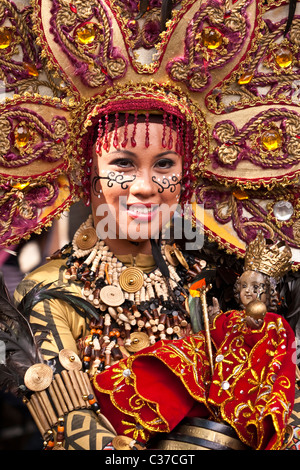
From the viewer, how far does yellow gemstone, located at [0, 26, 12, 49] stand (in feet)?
A: 11.3

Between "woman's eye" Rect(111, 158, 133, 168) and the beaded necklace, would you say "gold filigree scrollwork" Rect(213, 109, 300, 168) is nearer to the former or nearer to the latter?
"woman's eye" Rect(111, 158, 133, 168)

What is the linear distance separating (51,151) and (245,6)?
3.72ft

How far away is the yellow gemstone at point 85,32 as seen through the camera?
3.35 meters

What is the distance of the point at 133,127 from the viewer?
3.33 meters

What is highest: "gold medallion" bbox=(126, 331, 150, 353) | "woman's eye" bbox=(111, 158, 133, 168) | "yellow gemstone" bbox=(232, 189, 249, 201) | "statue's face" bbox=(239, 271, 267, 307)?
"woman's eye" bbox=(111, 158, 133, 168)

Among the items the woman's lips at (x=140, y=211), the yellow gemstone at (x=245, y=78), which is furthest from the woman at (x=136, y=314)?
the yellow gemstone at (x=245, y=78)

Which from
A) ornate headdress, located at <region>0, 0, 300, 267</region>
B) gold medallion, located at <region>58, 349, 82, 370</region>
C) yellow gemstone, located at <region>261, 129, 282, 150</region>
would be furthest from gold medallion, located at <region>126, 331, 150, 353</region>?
yellow gemstone, located at <region>261, 129, 282, 150</region>

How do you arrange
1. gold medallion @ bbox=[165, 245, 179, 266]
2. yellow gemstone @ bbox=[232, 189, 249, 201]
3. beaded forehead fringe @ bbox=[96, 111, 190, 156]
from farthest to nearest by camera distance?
yellow gemstone @ bbox=[232, 189, 249, 201] → gold medallion @ bbox=[165, 245, 179, 266] → beaded forehead fringe @ bbox=[96, 111, 190, 156]

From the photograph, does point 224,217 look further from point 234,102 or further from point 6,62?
point 6,62

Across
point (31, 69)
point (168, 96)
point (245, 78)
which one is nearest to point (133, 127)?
point (168, 96)

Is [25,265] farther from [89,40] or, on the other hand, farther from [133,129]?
[89,40]

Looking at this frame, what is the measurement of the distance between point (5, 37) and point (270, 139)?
4.50 feet

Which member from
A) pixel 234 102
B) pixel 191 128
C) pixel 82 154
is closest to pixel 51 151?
pixel 82 154

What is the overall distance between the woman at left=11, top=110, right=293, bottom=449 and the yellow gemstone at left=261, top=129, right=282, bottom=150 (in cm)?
45
